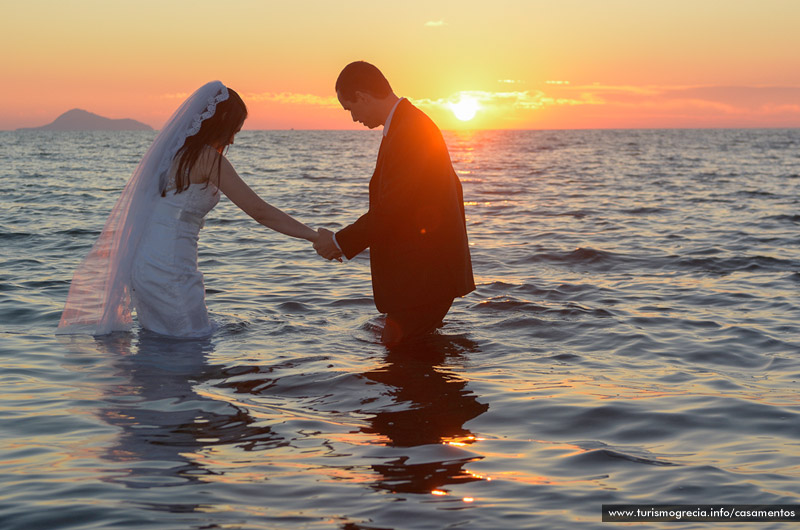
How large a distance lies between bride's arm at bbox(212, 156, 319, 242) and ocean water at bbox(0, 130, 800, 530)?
1.06 metres

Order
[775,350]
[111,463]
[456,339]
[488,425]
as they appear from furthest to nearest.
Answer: [456,339] → [775,350] → [488,425] → [111,463]

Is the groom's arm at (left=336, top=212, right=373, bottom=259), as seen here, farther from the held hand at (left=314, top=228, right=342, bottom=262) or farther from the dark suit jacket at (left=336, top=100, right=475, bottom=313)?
the held hand at (left=314, top=228, right=342, bottom=262)

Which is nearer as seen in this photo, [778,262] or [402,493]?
[402,493]

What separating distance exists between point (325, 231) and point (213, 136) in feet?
3.97

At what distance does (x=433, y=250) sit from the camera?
6.19m

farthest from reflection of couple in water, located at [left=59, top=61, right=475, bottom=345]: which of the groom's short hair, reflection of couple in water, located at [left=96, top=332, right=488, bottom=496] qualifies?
reflection of couple in water, located at [left=96, top=332, right=488, bottom=496]

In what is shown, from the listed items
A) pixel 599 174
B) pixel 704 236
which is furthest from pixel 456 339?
pixel 599 174

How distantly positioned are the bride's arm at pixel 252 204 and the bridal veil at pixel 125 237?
1.43 ft

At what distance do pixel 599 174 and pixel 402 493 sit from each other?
107 ft

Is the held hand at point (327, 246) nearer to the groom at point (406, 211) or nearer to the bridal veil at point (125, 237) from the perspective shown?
the groom at point (406, 211)

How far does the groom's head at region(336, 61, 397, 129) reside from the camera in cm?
604

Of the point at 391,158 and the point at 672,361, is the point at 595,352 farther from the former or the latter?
the point at 391,158

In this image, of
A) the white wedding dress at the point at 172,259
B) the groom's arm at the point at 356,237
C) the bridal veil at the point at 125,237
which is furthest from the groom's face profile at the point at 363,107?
the white wedding dress at the point at 172,259

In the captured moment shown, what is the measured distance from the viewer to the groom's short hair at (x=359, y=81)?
6035 mm
